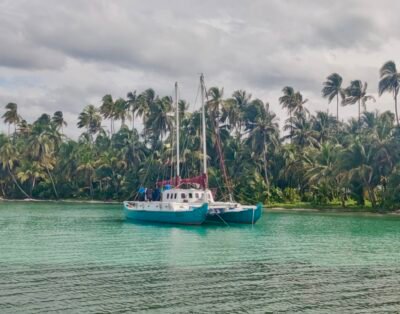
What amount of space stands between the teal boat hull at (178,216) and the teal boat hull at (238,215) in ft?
5.35

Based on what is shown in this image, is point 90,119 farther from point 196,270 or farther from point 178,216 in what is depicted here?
point 196,270

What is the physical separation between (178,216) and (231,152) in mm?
41942

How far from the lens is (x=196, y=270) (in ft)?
78.6

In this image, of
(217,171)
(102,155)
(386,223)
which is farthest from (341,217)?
(102,155)

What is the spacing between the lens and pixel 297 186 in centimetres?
8331

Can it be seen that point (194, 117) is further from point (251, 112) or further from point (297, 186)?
point (297, 186)

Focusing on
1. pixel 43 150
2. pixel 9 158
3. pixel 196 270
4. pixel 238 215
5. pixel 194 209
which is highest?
pixel 43 150

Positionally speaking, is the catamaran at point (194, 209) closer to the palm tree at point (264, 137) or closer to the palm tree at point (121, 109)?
the palm tree at point (264, 137)

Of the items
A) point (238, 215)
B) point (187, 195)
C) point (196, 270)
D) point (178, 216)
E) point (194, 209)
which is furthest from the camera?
point (187, 195)

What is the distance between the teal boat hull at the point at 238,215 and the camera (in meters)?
48.0

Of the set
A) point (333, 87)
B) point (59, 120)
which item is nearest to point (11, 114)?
point (59, 120)

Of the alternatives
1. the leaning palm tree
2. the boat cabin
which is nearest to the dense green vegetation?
the leaning palm tree

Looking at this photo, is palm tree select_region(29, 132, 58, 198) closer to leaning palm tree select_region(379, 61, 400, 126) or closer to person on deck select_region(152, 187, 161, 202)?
person on deck select_region(152, 187, 161, 202)

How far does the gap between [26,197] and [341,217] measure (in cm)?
6815
